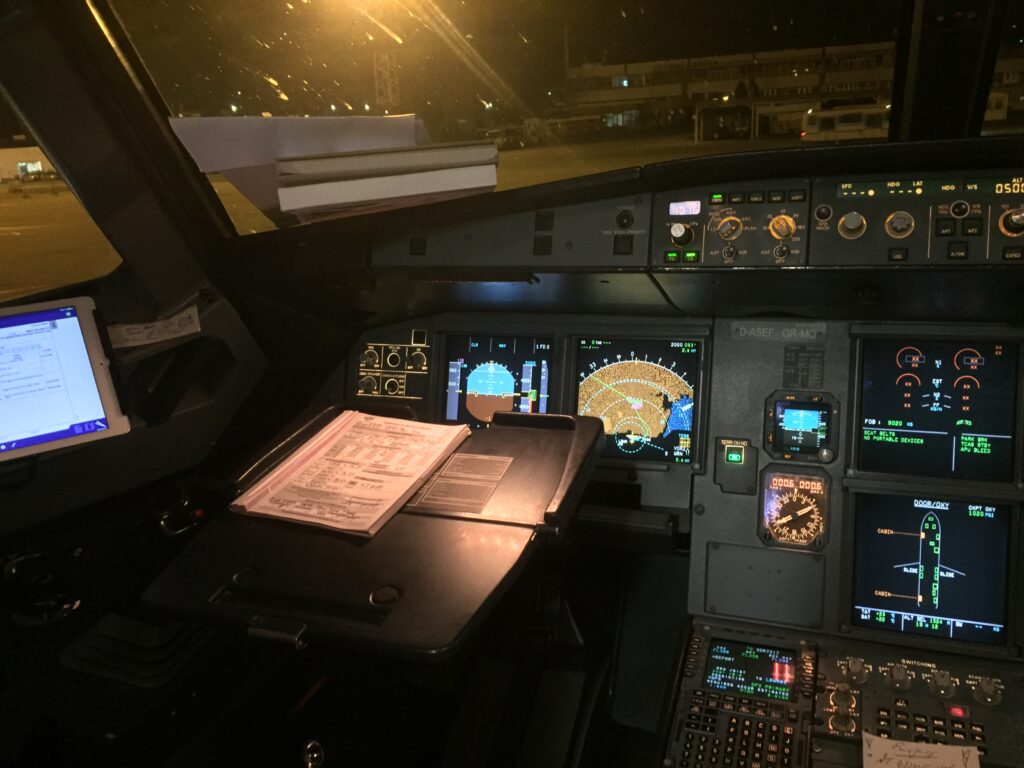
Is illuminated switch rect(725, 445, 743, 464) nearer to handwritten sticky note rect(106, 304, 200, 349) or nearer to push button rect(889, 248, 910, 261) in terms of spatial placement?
push button rect(889, 248, 910, 261)

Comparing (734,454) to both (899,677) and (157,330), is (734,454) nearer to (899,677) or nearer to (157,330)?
(899,677)

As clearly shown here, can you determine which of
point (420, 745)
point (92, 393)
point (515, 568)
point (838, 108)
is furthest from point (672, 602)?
point (92, 393)

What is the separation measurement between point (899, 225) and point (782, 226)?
20 cm

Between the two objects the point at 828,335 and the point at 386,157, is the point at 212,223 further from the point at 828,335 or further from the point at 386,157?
the point at 828,335

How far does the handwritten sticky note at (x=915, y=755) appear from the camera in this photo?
4.18ft

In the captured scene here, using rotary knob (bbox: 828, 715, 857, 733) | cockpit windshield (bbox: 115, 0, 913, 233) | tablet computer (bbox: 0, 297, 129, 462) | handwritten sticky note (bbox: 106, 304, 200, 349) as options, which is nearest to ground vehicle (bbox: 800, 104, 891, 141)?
cockpit windshield (bbox: 115, 0, 913, 233)

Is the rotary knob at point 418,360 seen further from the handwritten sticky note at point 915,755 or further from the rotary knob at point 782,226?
the handwritten sticky note at point 915,755

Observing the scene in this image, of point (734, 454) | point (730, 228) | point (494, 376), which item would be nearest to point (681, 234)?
point (730, 228)

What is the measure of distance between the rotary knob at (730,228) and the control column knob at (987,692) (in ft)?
3.35

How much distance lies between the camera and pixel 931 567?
5.34 ft

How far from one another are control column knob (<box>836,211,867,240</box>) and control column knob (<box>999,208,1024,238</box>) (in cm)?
22

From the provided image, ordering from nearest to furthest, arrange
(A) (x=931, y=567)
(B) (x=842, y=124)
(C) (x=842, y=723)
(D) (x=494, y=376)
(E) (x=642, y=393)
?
(C) (x=842, y=723), (A) (x=931, y=567), (B) (x=842, y=124), (E) (x=642, y=393), (D) (x=494, y=376)

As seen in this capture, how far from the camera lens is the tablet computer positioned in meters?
1.40

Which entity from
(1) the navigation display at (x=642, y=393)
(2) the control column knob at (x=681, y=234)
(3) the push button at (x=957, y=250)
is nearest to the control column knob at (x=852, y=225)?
(3) the push button at (x=957, y=250)
